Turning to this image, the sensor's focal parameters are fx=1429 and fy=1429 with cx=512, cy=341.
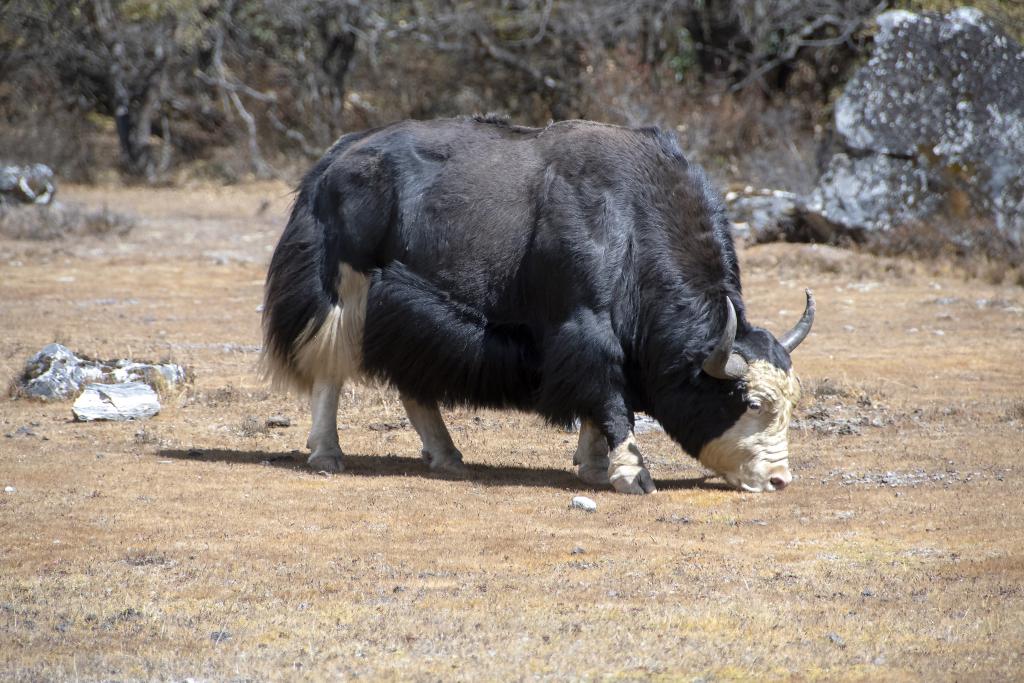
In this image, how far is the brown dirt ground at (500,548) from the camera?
4.80 metres

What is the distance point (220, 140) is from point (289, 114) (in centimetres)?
148

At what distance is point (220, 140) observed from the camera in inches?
1120

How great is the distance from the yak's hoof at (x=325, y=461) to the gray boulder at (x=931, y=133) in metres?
10.4

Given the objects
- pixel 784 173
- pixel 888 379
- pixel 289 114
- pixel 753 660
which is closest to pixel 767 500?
pixel 753 660

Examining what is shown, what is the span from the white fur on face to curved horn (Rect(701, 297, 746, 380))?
70mm

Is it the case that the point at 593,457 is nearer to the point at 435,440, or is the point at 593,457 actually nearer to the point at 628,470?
the point at 628,470

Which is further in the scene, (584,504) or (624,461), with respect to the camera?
(624,461)

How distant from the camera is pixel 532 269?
25.1 ft

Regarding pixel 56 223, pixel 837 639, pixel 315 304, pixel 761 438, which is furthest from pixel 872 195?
pixel 837 639

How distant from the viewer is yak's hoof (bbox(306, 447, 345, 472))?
8039mm

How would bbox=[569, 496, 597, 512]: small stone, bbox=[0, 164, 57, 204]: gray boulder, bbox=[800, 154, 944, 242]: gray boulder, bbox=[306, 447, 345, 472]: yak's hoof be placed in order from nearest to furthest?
1. bbox=[569, 496, 597, 512]: small stone
2. bbox=[306, 447, 345, 472]: yak's hoof
3. bbox=[800, 154, 944, 242]: gray boulder
4. bbox=[0, 164, 57, 204]: gray boulder

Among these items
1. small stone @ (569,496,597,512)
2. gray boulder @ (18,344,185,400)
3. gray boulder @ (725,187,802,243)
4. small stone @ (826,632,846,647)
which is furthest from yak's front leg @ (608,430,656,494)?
gray boulder @ (725,187,802,243)

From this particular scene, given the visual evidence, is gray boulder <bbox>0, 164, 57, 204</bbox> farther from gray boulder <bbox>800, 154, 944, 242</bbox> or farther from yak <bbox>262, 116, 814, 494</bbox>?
yak <bbox>262, 116, 814, 494</bbox>

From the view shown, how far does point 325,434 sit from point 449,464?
72cm
